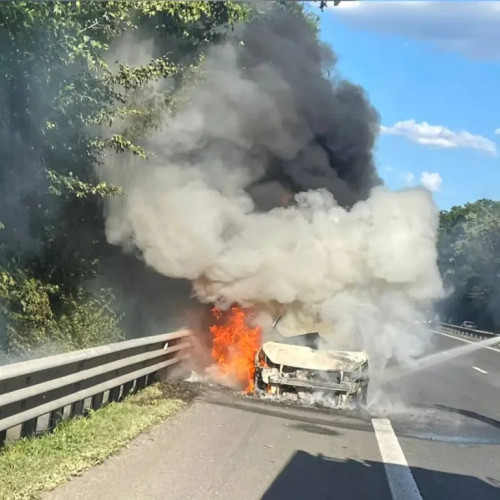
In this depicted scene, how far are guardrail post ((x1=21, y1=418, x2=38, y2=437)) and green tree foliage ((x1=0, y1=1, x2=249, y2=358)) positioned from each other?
8.97 ft

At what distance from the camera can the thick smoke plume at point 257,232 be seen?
11344 millimetres

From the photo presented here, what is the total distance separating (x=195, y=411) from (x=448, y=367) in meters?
11.6

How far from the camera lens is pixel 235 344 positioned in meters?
11.5

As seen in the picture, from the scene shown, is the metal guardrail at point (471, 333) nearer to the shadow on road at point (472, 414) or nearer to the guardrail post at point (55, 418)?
the shadow on road at point (472, 414)

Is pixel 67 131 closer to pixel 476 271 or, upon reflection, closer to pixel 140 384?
pixel 140 384

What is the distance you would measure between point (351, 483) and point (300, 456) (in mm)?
878

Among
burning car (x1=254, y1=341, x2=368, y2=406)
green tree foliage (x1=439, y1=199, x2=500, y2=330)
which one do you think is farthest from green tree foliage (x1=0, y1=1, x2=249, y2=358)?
green tree foliage (x1=439, y1=199, x2=500, y2=330)

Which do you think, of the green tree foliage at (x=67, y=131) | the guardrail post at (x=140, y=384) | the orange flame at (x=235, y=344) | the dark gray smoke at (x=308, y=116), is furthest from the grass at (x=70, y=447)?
the dark gray smoke at (x=308, y=116)

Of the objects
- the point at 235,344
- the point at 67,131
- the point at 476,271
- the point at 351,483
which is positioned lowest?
the point at 351,483

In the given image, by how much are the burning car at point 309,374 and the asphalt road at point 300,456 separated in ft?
1.06

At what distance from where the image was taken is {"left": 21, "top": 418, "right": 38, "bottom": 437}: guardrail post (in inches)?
245

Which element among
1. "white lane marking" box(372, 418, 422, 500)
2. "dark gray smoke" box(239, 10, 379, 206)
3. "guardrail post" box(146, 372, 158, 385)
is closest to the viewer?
"white lane marking" box(372, 418, 422, 500)

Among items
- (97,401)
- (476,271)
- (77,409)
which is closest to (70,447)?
(77,409)

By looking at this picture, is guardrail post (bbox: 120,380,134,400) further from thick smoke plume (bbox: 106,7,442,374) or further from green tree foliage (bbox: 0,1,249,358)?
thick smoke plume (bbox: 106,7,442,374)
